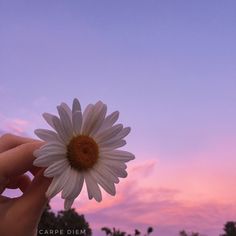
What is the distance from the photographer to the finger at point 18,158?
180 centimetres

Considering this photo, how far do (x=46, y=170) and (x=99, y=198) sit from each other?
0.80ft

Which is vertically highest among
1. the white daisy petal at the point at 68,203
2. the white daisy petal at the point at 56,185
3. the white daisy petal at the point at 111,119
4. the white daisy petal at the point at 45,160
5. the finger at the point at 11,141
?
the finger at the point at 11,141

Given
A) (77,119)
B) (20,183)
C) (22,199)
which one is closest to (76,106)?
(77,119)

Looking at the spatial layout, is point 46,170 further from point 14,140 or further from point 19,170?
point 14,140

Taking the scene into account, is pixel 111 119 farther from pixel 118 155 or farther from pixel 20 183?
pixel 20 183

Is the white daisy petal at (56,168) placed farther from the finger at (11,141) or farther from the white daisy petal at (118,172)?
the finger at (11,141)

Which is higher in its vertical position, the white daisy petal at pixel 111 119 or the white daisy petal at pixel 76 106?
the white daisy petal at pixel 111 119

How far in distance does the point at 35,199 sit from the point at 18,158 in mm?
169

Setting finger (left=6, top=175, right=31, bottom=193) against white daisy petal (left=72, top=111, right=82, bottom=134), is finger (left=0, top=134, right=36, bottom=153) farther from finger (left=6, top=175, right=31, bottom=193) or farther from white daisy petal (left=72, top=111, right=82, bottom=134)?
white daisy petal (left=72, top=111, right=82, bottom=134)

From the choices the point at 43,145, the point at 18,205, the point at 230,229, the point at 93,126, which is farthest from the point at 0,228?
the point at 230,229

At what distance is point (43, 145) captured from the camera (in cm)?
176

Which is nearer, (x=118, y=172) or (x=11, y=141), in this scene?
(x=118, y=172)

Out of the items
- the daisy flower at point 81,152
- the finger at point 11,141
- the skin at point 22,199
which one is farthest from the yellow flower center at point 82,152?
the finger at point 11,141

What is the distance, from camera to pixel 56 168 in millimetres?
1771
